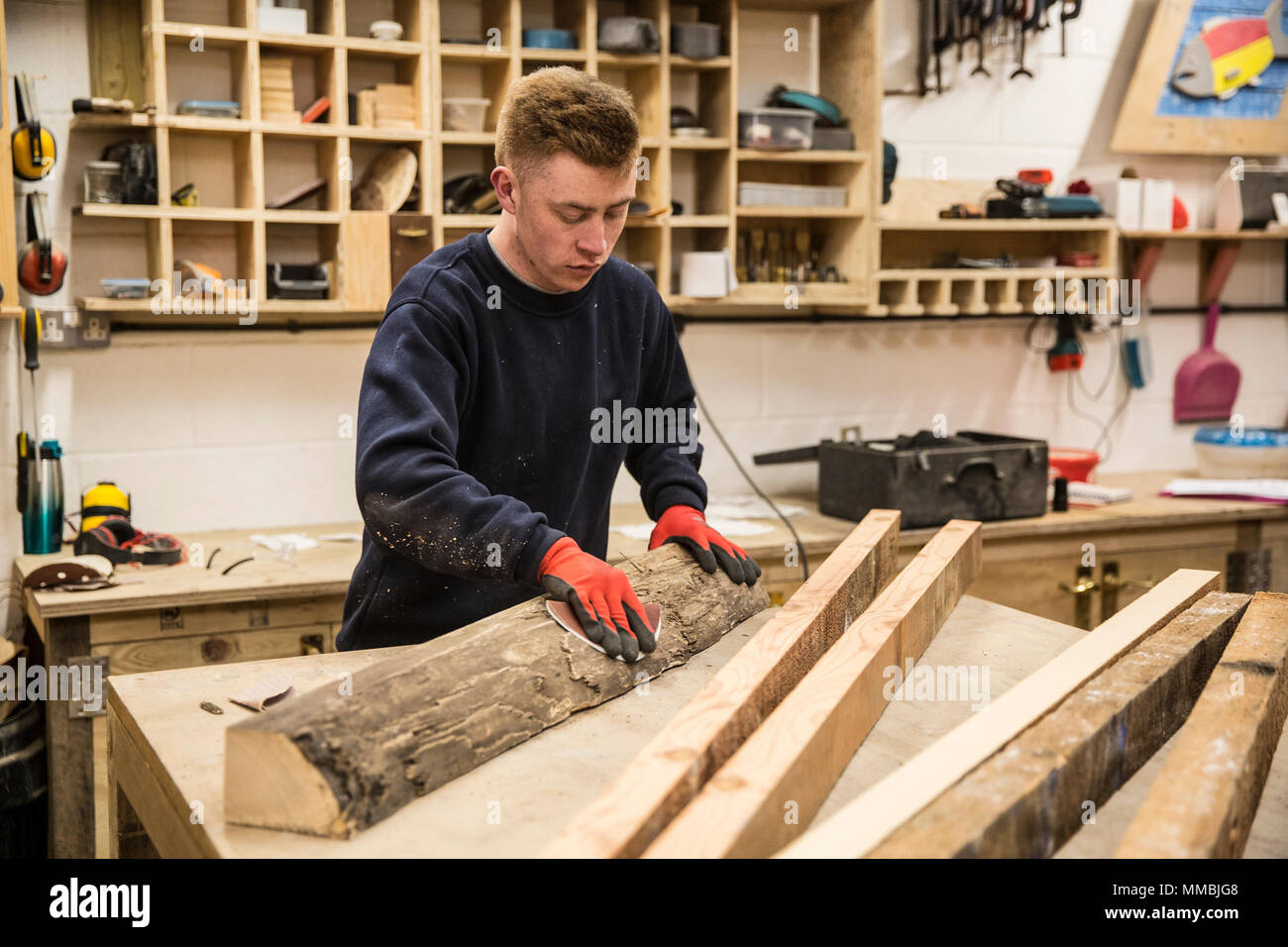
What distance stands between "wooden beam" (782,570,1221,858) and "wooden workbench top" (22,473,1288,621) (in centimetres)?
133

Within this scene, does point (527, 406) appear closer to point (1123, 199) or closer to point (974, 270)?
point (974, 270)

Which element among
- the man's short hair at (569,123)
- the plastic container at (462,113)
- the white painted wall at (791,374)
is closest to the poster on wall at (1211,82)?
the white painted wall at (791,374)

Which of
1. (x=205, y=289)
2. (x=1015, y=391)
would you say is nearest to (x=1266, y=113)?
(x=1015, y=391)

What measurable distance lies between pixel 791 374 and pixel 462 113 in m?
1.33

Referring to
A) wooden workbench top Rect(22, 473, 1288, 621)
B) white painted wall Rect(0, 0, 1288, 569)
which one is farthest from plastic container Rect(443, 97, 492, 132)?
wooden workbench top Rect(22, 473, 1288, 621)

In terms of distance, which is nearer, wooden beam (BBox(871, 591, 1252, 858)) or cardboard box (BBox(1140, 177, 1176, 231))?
wooden beam (BBox(871, 591, 1252, 858))

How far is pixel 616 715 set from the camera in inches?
60.1

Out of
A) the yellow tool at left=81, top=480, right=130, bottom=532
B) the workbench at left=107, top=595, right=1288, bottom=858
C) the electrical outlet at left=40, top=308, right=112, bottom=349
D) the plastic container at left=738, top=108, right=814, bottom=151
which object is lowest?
the workbench at left=107, top=595, right=1288, bottom=858

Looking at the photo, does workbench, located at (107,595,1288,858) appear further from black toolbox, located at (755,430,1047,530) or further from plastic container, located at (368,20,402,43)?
plastic container, located at (368,20,402,43)

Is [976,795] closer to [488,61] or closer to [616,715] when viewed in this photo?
[616,715]

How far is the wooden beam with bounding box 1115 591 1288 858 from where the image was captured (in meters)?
1.04

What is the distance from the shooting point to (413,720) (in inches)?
50.7

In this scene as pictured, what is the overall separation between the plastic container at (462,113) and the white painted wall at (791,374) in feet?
2.06
